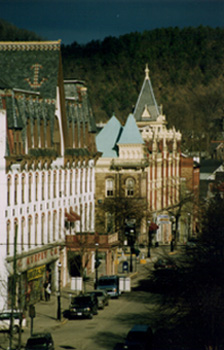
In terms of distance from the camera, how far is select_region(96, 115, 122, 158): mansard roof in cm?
8512

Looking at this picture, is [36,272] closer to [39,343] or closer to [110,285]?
[110,285]

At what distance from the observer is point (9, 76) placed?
61812mm

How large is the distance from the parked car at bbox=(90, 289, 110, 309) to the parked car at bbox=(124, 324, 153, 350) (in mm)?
13115

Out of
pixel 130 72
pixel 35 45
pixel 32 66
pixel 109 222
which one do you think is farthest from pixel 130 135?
pixel 130 72

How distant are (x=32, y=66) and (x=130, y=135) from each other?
23.8m

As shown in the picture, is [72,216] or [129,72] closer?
[72,216]

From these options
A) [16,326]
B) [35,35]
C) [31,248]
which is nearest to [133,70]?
[35,35]

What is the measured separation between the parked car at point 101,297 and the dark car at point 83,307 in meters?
1.81

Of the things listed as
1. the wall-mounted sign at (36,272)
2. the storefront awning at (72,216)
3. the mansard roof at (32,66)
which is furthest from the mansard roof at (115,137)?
the wall-mounted sign at (36,272)

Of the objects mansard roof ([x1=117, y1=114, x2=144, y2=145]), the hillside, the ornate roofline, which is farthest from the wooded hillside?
the ornate roofline

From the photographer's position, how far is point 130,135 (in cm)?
8475

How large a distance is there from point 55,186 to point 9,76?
25.8 ft

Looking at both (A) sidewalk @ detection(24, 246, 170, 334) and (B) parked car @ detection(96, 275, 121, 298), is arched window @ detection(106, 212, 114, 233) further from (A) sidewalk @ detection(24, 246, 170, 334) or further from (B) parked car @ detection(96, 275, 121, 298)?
(B) parked car @ detection(96, 275, 121, 298)

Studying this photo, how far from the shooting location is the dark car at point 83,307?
5009 centimetres
